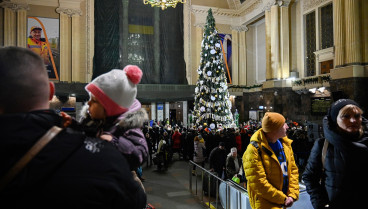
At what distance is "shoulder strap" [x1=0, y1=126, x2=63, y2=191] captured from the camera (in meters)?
0.68

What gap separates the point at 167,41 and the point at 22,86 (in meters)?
23.5

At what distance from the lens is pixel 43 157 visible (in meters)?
0.73

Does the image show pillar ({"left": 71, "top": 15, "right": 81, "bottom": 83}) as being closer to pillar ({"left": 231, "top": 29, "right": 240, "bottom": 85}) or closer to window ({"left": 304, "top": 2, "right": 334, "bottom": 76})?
pillar ({"left": 231, "top": 29, "right": 240, "bottom": 85})

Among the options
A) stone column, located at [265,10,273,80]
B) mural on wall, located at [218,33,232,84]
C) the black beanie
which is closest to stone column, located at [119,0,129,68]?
mural on wall, located at [218,33,232,84]

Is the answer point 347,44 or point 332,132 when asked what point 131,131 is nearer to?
point 332,132

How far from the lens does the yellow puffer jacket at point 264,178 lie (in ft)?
8.24

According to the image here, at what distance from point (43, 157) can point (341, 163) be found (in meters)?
2.36

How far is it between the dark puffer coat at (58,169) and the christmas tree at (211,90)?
12224mm

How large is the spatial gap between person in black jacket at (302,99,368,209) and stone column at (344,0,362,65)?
14.7m

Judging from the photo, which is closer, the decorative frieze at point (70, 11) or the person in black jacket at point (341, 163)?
the person in black jacket at point (341, 163)

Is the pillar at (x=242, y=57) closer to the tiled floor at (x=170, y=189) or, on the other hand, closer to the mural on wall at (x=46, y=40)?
the tiled floor at (x=170, y=189)

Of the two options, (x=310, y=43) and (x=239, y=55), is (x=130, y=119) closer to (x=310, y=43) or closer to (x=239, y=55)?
(x=310, y=43)

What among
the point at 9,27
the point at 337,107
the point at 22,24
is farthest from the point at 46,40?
the point at 337,107

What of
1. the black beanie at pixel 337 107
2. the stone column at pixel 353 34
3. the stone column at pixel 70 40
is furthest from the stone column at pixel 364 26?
the stone column at pixel 70 40
